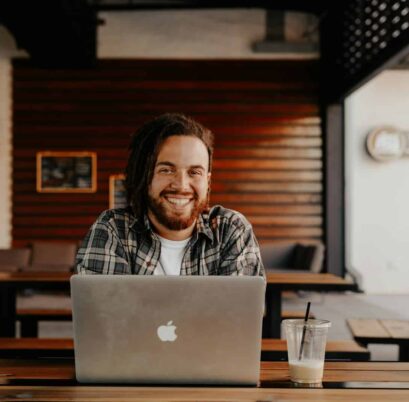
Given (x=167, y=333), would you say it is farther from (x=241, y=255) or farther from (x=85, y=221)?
(x=85, y=221)

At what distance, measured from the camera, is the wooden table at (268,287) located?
A: 3.68m

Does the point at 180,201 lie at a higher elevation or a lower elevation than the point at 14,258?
higher

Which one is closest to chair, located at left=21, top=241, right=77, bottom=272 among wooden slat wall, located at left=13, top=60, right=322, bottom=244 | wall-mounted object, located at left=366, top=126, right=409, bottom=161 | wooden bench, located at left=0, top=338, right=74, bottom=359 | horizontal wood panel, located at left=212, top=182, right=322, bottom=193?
wooden slat wall, located at left=13, top=60, right=322, bottom=244

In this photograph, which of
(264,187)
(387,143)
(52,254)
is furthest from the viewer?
(387,143)

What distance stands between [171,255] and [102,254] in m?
0.24

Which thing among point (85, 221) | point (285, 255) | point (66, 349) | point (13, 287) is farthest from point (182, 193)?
point (85, 221)

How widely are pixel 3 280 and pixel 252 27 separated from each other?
6377mm

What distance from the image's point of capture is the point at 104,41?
9.07 meters

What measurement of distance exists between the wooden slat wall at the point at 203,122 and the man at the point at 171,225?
7.12 metres

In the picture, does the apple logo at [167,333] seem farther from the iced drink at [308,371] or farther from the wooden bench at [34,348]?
the wooden bench at [34,348]

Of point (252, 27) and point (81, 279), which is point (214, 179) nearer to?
point (252, 27)

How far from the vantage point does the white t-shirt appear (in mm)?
1956

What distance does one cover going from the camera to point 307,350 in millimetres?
1374

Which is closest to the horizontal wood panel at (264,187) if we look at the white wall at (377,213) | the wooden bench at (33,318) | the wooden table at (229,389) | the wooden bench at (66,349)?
the white wall at (377,213)
